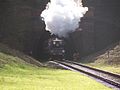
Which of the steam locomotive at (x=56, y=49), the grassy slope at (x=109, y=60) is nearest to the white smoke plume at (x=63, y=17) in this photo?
the steam locomotive at (x=56, y=49)

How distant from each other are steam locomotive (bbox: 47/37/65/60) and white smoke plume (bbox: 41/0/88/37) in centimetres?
366

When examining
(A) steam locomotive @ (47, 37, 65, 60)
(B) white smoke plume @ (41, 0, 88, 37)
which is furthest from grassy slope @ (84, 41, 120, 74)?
(B) white smoke plume @ (41, 0, 88, 37)

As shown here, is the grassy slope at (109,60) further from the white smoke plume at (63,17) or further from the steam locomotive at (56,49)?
the white smoke plume at (63,17)

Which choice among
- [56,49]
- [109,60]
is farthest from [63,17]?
[109,60]

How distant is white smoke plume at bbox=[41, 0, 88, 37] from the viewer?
7962cm

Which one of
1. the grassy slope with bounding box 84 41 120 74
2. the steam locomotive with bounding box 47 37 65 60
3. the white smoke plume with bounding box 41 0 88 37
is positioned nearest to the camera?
the grassy slope with bounding box 84 41 120 74

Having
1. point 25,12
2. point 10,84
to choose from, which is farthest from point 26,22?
point 10,84

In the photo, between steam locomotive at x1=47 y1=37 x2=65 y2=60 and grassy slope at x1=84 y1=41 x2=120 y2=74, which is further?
steam locomotive at x1=47 y1=37 x2=65 y2=60

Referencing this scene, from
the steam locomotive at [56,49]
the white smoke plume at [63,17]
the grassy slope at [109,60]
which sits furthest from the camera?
the white smoke plume at [63,17]

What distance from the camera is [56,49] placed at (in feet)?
248

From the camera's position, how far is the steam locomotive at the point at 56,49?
246 ft

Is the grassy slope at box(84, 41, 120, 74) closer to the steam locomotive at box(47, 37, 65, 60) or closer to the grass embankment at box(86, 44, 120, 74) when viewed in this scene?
the grass embankment at box(86, 44, 120, 74)

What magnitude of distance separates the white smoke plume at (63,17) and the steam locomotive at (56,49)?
3.66 m

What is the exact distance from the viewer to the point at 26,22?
8606 centimetres
